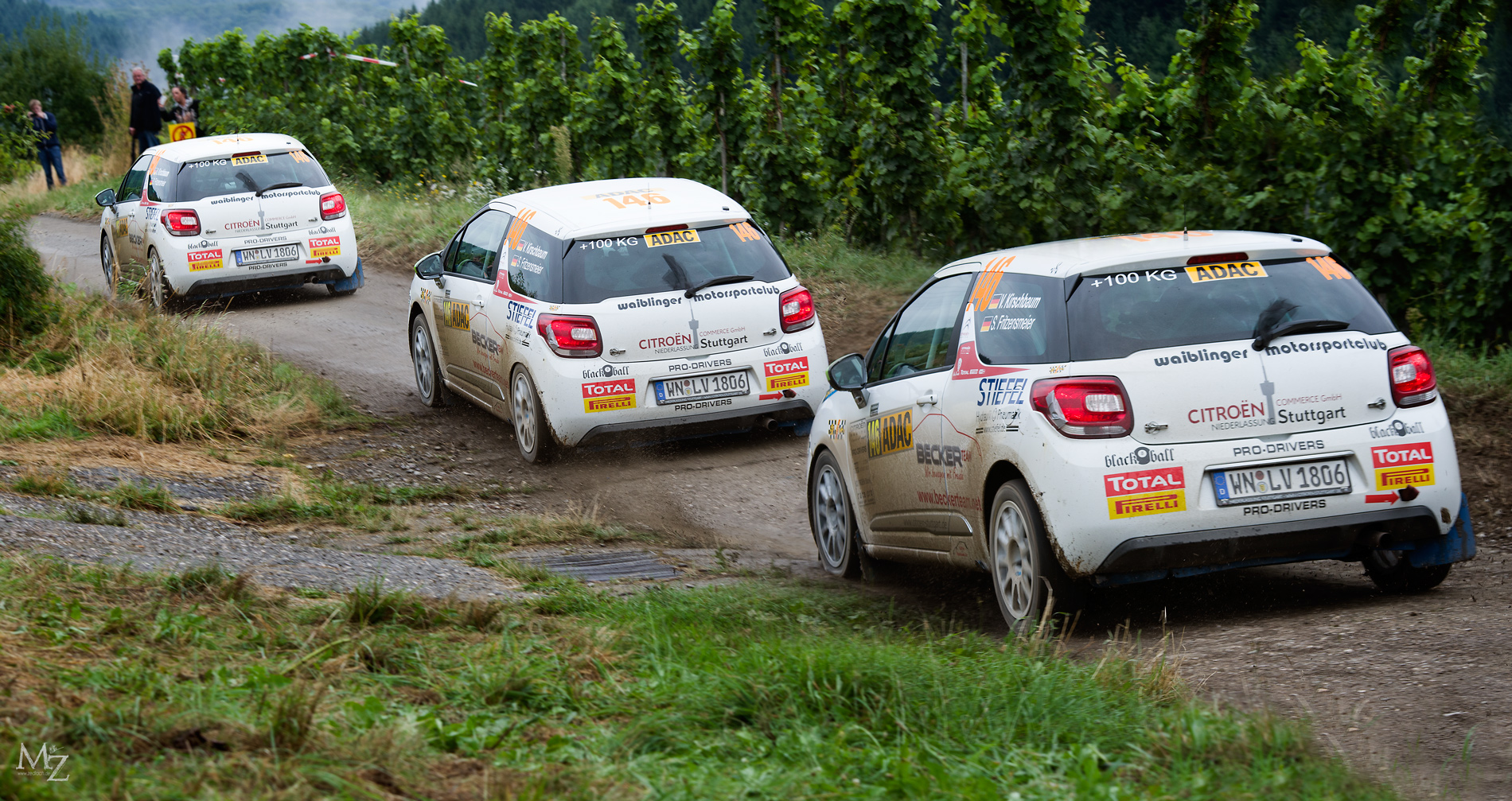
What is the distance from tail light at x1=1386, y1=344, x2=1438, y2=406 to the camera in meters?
5.59

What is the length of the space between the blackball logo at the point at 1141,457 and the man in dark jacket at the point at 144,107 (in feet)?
85.7

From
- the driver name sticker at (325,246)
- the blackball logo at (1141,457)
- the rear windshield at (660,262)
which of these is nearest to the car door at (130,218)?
the driver name sticker at (325,246)

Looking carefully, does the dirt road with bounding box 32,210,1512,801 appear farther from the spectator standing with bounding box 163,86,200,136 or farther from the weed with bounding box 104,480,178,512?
the spectator standing with bounding box 163,86,200,136

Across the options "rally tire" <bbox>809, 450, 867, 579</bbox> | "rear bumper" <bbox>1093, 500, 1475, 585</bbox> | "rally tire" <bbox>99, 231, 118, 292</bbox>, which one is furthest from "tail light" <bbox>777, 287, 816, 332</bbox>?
"rally tire" <bbox>99, 231, 118, 292</bbox>

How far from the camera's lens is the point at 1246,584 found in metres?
6.55

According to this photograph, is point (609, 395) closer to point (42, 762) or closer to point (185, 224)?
point (42, 762)

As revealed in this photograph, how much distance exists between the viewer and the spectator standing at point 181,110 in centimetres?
3084

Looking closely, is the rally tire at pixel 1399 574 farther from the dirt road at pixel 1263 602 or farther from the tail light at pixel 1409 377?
the tail light at pixel 1409 377

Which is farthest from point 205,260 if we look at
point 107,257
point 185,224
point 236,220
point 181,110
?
point 181,110

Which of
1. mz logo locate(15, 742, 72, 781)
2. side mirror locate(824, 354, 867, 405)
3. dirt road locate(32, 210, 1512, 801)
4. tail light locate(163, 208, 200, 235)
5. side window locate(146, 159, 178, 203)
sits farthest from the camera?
side window locate(146, 159, 178, 203)

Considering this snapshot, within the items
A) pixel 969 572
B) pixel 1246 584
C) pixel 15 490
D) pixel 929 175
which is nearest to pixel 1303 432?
pixel 1246 584

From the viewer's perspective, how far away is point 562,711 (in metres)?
4.23

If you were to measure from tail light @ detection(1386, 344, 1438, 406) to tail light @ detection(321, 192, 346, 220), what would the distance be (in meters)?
13.2

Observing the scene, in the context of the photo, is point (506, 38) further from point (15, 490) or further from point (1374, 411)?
point (1374, 411)
